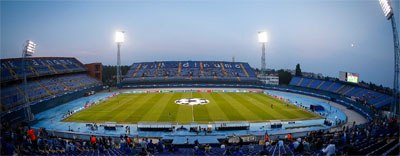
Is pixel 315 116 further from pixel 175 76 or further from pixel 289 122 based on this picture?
pixel 175 76

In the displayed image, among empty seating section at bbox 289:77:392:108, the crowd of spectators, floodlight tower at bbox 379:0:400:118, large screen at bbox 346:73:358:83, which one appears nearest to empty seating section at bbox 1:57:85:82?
the crowd of spectators

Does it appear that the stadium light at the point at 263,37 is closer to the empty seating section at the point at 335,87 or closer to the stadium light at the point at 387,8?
the empty seating section at the point at 335,87

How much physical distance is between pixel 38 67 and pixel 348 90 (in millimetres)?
54921

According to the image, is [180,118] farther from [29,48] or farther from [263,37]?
[263,37]

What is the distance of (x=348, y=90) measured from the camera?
4853 centimetres

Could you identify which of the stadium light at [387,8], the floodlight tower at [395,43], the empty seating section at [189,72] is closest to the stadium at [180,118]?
the floodlight tower at [395,43]

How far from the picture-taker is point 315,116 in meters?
34.2

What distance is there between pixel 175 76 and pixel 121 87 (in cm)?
1415

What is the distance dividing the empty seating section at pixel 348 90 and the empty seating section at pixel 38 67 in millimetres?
49810

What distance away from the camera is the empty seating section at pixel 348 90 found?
124ft

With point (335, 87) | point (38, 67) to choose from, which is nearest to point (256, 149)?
point (335, 87)

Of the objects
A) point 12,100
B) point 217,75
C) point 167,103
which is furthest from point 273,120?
point 217,75

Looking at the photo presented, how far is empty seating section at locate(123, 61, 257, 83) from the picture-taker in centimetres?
7219

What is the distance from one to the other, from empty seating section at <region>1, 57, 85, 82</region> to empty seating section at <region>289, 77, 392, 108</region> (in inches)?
1961
